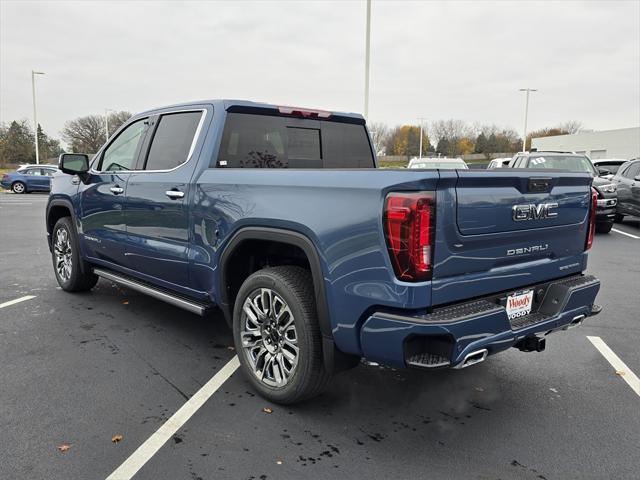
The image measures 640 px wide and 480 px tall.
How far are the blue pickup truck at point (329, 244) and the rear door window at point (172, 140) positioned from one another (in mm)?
17

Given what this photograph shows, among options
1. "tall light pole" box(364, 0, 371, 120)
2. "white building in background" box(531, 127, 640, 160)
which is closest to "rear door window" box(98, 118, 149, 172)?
"tall light pole" box(364, 0, 371, 120)

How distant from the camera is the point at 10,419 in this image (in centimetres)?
318

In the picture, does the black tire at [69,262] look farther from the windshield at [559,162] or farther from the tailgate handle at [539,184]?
the windshield at [559,162]

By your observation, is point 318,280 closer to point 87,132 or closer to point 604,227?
→ point 604,227

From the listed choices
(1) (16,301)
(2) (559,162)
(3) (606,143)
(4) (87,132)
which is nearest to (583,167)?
(2) (559,162)

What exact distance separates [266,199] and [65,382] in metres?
1.95

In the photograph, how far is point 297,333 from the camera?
10.4 ft

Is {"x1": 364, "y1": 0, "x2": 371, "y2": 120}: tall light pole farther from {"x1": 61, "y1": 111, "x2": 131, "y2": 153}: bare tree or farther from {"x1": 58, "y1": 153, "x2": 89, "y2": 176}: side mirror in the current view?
{"x1": 61, "y1": 111, "x2": 131, "y2": 153}: bare tree

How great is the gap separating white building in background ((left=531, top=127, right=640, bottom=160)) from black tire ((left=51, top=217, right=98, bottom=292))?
170ft

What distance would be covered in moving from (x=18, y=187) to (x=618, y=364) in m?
29.3

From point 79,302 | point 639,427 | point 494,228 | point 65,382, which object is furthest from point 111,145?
point 639,427

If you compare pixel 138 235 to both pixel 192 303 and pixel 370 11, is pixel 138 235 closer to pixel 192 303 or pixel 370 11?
pixel 192 303

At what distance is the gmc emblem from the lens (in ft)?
9.78

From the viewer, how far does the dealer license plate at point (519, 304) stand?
3072mm
